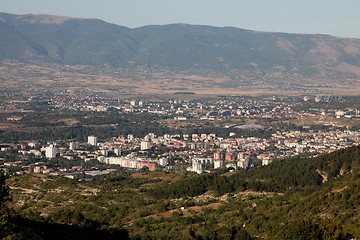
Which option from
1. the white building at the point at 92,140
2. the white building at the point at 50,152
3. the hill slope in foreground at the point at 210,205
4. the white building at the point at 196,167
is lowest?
the white building at the point at 92,140

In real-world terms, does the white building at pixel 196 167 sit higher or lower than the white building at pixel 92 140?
higher

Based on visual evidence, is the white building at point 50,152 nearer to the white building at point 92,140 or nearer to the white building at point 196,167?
the white building at point 92,140

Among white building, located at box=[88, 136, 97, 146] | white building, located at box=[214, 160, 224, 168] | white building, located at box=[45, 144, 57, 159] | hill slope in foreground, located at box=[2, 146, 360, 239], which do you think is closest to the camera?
hill slope in foreground, located at box=[2, 146, 360, 239]

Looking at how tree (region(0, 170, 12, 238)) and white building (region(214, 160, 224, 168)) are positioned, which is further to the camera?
white building (region(214, 160, 224, 168))

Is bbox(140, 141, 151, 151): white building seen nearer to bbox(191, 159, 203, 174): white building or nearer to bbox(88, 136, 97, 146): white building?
bbox(88, 136, 97, 146): white building

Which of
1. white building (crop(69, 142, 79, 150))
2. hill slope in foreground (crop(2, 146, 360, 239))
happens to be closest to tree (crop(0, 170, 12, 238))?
hill slope in foreground (crop(2, 146, 360, 239))

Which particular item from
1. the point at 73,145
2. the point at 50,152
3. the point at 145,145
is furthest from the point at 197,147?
the point at 50,152

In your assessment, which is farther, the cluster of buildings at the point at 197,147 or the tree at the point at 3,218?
the cluster of buildings at the point at 197,147

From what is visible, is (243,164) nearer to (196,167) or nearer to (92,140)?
(196,167)

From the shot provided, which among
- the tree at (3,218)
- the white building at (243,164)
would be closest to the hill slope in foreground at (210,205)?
the tree at (3,218)

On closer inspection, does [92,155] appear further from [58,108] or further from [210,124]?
[58,108]

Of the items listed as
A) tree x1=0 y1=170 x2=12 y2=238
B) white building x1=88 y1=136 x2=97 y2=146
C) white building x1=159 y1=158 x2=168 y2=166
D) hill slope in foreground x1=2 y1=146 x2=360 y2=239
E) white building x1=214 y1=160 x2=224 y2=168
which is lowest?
white building x1=88 y1=136 x2=97 y2=146
